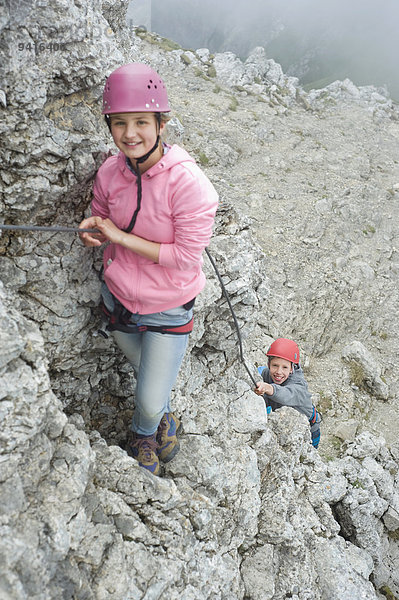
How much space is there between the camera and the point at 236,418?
7.25m

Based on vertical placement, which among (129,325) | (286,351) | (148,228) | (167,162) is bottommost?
(286,351)

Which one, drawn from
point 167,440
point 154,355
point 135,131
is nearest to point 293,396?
point 167,440

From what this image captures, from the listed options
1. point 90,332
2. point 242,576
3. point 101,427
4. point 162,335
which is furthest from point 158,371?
point 242,576

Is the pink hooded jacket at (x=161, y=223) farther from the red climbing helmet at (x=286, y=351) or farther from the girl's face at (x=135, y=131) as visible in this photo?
the red climbing helmet at (x=286, y=351)

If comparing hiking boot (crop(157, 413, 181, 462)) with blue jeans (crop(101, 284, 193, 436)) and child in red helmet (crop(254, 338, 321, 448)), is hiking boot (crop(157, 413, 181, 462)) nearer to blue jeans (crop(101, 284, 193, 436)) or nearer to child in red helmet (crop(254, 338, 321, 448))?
blue jeans (crop(101, 284, 193, 436))

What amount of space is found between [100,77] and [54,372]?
3634mm

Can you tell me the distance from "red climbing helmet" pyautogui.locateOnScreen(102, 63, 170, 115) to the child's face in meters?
6.77

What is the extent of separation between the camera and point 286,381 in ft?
31.0

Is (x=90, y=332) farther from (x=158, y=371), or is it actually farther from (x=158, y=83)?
(x=158, y=83)

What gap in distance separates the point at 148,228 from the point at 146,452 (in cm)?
290

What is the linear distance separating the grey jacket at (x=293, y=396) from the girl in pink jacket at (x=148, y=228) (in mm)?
4375

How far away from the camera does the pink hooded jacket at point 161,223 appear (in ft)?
12.7

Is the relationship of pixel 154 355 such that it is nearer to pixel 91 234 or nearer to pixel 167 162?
pixel 91 234

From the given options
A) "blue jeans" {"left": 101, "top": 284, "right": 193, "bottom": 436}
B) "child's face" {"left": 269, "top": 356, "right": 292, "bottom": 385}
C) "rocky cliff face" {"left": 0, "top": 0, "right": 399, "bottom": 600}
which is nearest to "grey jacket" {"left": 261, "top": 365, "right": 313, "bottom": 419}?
"child's face" {"left": 269, "top": 356, "right": 292, "bottom": 385}
